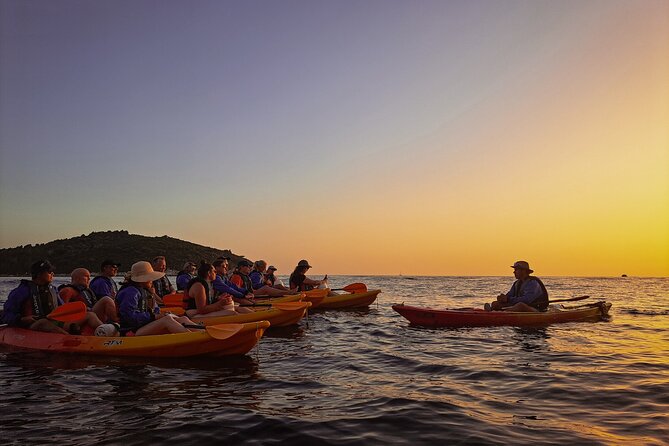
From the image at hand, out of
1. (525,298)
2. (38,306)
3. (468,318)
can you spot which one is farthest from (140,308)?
(525,298)

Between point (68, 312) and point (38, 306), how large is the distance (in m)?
1.15

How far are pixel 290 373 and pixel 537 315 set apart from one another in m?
9.98

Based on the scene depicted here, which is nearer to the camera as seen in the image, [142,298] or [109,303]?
[142,298]

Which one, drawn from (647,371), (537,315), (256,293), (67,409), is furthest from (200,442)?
(256,293)

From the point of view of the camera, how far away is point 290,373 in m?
8.14

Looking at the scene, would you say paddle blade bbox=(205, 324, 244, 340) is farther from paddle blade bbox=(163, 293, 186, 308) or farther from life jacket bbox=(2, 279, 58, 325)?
paddle blade bbox=(163, 293, 186, 308)

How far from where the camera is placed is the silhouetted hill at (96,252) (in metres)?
83.5

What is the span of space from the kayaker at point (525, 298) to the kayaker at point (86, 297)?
11.1 metres

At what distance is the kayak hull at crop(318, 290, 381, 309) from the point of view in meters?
21.4

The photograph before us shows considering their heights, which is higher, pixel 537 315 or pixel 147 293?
pixel 147 293

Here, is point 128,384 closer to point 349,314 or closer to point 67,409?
point 67,409

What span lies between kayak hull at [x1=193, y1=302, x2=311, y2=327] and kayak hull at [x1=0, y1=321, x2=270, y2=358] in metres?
2.58

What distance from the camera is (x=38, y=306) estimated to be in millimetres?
10039

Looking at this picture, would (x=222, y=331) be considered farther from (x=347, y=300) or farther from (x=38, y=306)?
(x=347, y=300)
